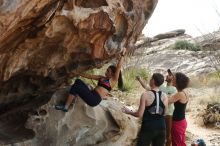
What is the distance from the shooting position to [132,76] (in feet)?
59.0

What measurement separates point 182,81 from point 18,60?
2405 millimetres

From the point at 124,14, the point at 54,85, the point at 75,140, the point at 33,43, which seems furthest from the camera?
the point at 54,85

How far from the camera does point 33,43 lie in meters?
6.81

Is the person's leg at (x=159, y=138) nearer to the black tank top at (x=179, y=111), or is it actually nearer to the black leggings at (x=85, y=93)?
the black tank top at (x=179, y=111)

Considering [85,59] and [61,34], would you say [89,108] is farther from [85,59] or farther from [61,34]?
[61,34]

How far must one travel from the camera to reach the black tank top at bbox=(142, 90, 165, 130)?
6.89 meters

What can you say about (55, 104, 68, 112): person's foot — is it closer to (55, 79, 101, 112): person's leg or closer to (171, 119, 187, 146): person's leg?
(55, 79, 101, 112): person's leg

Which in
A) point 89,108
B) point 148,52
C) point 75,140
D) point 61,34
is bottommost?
point 75,140

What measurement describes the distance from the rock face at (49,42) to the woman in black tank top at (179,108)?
1.16 m

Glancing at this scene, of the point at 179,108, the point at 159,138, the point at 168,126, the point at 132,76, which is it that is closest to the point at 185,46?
the point at 132,76

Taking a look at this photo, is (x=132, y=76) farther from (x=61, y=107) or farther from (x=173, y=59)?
(x=61, y=107)

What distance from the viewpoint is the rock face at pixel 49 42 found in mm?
6141

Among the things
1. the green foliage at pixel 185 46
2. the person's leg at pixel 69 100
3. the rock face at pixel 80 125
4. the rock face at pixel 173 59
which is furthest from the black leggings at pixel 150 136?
the green foliage at pixel 185 46

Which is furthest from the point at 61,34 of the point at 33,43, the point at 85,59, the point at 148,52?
the point at 148,52
